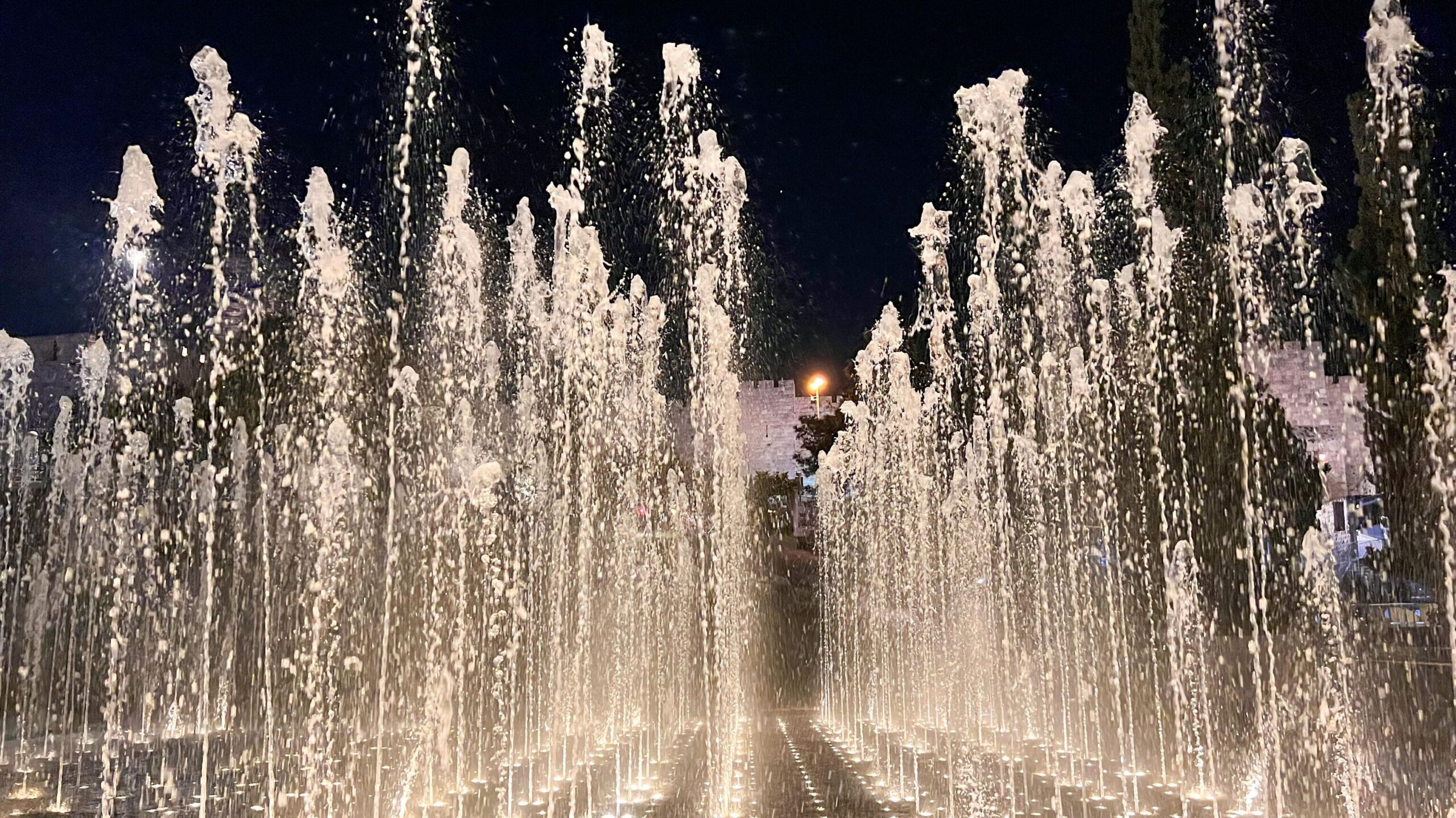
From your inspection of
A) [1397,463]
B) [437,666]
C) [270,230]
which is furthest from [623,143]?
[1397,463]

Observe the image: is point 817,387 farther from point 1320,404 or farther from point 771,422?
point 1320,404

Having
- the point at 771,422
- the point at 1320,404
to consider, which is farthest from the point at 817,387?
the point at 1320,404

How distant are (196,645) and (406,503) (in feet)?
11.5

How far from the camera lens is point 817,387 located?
28.2 m

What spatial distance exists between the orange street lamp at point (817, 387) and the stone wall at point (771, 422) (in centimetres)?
411

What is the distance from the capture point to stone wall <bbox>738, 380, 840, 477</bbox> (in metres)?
39.6

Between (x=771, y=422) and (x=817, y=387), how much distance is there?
11727mm

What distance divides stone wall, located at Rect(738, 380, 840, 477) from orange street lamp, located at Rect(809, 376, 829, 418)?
411 cm

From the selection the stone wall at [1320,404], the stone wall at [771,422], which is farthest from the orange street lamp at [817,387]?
the stone wall at [1320,404]

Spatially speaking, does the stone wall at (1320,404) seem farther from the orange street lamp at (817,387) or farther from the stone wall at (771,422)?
the stone wall at (771,422)

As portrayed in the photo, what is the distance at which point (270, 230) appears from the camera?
14.5 metres

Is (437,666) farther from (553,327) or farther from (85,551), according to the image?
(85,551)

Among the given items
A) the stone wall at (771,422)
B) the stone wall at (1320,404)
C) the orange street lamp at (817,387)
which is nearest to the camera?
the orange street lamp at (817,387)

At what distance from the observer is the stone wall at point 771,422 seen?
3956 centimetres
